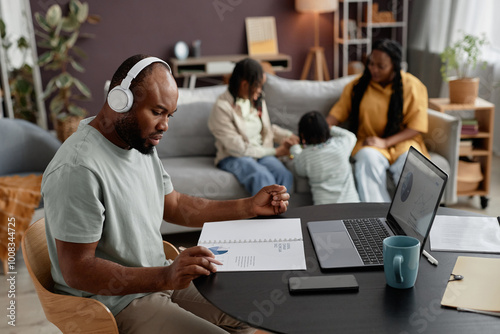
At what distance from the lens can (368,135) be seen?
3.37 metres

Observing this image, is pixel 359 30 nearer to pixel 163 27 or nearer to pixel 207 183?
pixel 163 27

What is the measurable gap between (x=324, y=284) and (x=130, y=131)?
0.57 meters

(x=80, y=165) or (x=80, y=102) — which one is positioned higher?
(x=80, y=165)

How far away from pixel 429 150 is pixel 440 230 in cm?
202

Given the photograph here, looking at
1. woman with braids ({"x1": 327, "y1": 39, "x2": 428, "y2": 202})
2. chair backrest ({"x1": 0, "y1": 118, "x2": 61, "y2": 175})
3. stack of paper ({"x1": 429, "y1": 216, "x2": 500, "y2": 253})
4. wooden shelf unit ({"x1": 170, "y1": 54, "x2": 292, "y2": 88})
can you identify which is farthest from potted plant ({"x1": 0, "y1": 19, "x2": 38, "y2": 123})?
stack of paper ({"x1": 429, "y1": 216, "x2": 500, "y2": 253})

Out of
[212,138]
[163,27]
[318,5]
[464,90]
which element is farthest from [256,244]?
[163,27]

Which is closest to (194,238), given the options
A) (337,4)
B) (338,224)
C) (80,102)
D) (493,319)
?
(338,224)

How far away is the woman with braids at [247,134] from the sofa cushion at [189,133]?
8.4 inches

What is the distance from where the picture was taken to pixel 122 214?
4.40 feet

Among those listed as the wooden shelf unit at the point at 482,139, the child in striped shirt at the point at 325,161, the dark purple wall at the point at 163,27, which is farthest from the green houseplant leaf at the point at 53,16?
the wooden shelf unit at the point at 482,139

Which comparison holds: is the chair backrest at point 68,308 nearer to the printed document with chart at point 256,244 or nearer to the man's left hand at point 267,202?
the printed document with chart at point 256,244

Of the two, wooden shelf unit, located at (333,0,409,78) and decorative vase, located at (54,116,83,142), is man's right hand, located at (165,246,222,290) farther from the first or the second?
wooden shelf unit, located at (333,0,409,78)

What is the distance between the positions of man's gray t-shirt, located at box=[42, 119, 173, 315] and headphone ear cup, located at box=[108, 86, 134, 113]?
0.36 ft

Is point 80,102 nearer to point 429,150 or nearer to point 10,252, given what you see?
point 10,252
